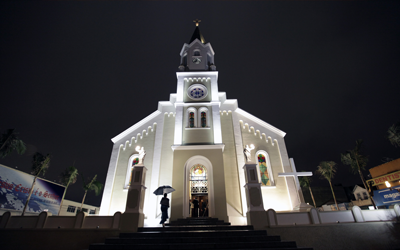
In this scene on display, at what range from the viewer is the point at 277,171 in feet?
48.5

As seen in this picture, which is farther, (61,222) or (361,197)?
(361,197)

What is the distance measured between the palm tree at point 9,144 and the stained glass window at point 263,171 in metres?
20.5

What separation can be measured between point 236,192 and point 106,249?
9205 millimetres

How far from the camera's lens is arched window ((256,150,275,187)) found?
567 inches

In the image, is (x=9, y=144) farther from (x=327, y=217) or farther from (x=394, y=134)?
(x=394, y=134)

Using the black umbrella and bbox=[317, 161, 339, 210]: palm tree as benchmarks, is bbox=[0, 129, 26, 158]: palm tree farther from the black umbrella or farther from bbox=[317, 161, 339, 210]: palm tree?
bbox=[317, 161, 339, 210]: palm tree

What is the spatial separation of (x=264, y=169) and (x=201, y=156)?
5.27 metres

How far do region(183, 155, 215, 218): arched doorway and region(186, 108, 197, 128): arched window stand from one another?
2997 millimetres

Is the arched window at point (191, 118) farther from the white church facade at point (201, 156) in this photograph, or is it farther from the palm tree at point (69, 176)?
the palm tree at point (69, 176)

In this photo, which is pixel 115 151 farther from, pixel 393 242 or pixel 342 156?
pixel 342 156

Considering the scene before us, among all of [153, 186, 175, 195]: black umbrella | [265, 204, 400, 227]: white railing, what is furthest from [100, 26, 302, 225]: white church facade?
[265, 204, 400, 227]: white railing

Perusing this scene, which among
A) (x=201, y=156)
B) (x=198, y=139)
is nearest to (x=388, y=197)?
(x=201, y=156)

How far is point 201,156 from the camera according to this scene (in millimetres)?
13555

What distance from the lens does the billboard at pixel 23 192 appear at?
21980 mm
